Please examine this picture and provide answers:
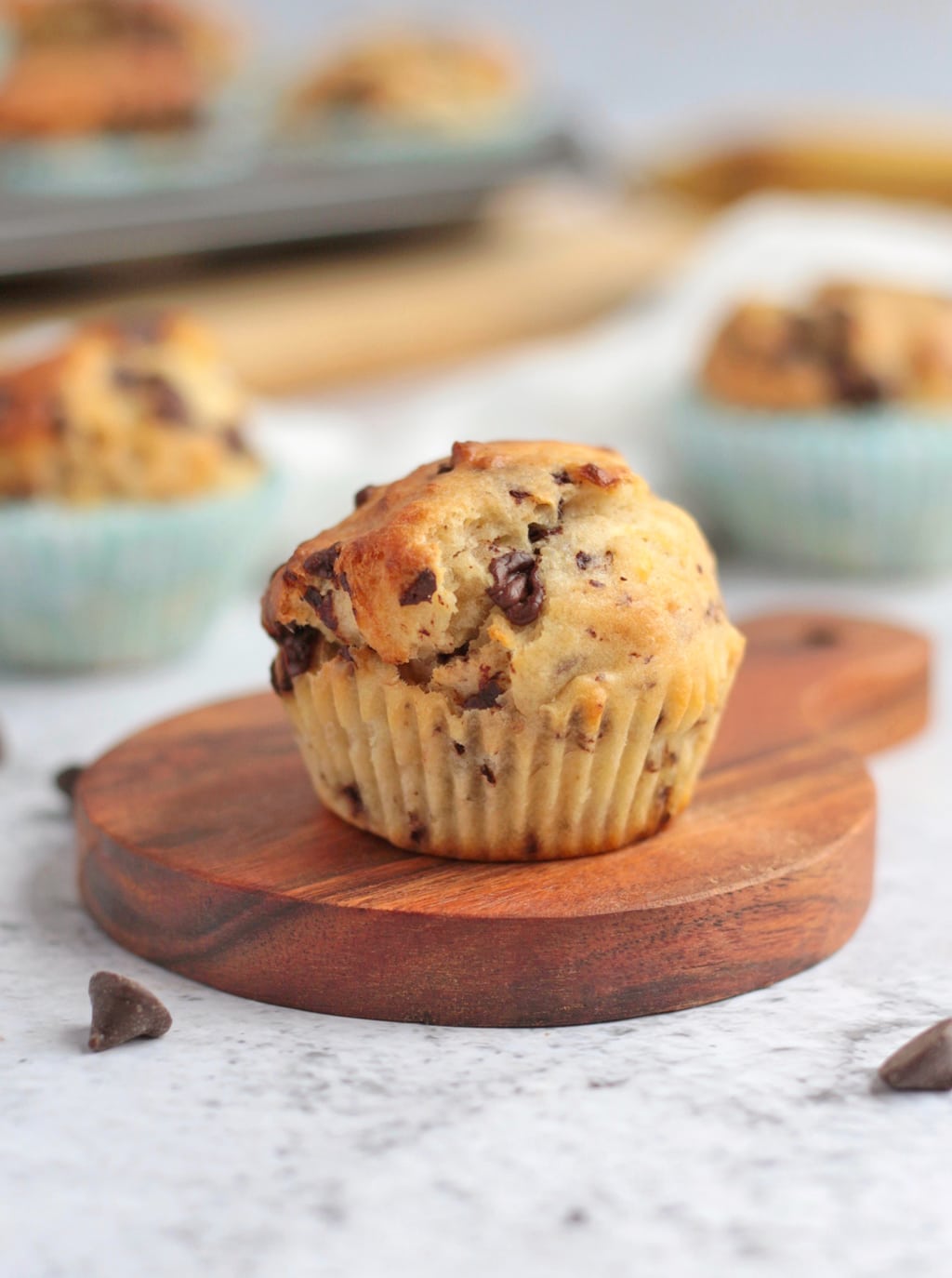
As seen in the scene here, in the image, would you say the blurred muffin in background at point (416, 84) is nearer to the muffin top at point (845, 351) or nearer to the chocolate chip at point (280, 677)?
the muffin top at point (845, 351)

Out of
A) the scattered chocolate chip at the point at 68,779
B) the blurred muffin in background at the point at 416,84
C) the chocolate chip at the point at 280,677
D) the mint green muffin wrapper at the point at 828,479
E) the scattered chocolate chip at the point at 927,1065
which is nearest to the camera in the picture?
the scattered chocolate chip at the point at 927,1065

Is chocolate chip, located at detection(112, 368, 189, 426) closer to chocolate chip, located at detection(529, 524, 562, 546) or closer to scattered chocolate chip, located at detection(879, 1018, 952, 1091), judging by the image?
chocolate chip, located at detection(529, 524, 562, 546)

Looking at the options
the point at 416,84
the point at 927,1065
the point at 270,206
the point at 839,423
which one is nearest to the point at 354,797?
the point at 927,1065

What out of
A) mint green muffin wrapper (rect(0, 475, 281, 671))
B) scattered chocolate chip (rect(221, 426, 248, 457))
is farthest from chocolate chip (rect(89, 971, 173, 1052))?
scattered chocolate chip (rect(221, 426, 248, 457))

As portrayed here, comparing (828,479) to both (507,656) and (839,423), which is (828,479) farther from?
(507,656)

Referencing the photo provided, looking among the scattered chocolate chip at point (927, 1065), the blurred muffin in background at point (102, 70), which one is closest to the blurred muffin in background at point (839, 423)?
the scattered chocolate chip at point (927, 1065)
